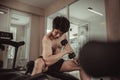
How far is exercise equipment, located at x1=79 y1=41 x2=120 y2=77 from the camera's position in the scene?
0.13 m

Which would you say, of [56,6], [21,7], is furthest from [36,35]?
[56,6]

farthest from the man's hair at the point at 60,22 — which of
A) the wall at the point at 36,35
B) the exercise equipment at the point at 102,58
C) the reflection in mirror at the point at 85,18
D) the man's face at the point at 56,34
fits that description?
the wall at the point at 36,35

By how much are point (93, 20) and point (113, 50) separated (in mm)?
2737

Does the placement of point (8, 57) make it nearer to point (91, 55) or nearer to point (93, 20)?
point (93, 20)

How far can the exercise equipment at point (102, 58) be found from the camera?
134 millimetres

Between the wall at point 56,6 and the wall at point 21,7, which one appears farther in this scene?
the wall at point 21,7

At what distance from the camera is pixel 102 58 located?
0.44 feet

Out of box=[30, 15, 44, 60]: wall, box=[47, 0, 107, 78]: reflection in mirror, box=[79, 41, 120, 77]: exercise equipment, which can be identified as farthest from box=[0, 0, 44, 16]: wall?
box=[79, 41, 120, 77]: exercise equipment

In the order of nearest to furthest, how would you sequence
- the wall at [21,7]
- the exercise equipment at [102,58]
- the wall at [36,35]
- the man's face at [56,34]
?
the exercise equipment at [102,58], the man's face at [56,34], the wall at [21,7], the wall at [36,35]

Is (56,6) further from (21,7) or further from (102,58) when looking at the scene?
(102,58)

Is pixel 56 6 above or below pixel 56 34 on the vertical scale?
above

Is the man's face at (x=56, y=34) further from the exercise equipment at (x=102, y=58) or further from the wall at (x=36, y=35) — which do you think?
the exercise equipment at (x=102, y=58)

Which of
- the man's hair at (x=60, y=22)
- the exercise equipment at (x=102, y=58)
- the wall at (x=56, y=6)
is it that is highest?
the wall at (x=56, y=6)

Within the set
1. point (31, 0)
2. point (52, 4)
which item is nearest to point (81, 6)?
point (52, 4)
